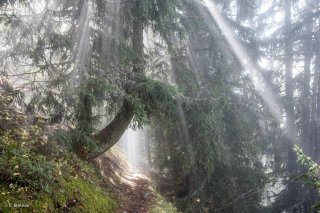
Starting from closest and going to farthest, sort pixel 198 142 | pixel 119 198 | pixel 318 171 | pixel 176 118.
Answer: pixel 318 171
pixel 119 198
pixel 176 118
pixel 198 142

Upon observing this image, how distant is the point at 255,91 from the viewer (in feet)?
44.3

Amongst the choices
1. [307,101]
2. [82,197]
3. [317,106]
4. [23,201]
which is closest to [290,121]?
[307,101]

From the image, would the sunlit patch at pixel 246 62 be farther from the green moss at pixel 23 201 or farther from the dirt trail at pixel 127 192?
the green moss at pixel 23 201

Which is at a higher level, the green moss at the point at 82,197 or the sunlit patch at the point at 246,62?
the sunlit patch at the point at 246,62

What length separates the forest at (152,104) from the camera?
7.20 meters

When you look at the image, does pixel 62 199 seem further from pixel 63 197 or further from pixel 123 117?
pixel 123 117

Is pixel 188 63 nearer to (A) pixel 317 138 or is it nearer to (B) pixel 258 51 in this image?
(B) pixel 258 51

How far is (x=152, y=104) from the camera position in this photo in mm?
8984

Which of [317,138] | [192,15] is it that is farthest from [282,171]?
[192,15]

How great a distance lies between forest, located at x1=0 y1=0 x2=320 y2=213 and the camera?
720 centimetres

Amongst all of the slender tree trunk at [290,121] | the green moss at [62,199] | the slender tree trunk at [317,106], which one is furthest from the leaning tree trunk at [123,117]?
the slender tree trunk at [317,106]

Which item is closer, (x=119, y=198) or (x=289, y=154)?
(x=119, y=198)

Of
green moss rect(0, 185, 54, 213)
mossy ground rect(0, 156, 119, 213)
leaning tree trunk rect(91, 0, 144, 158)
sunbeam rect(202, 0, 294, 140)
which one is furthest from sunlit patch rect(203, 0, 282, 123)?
green moss rect(0, 185, 54, 213)

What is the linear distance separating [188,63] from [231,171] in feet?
16.8
